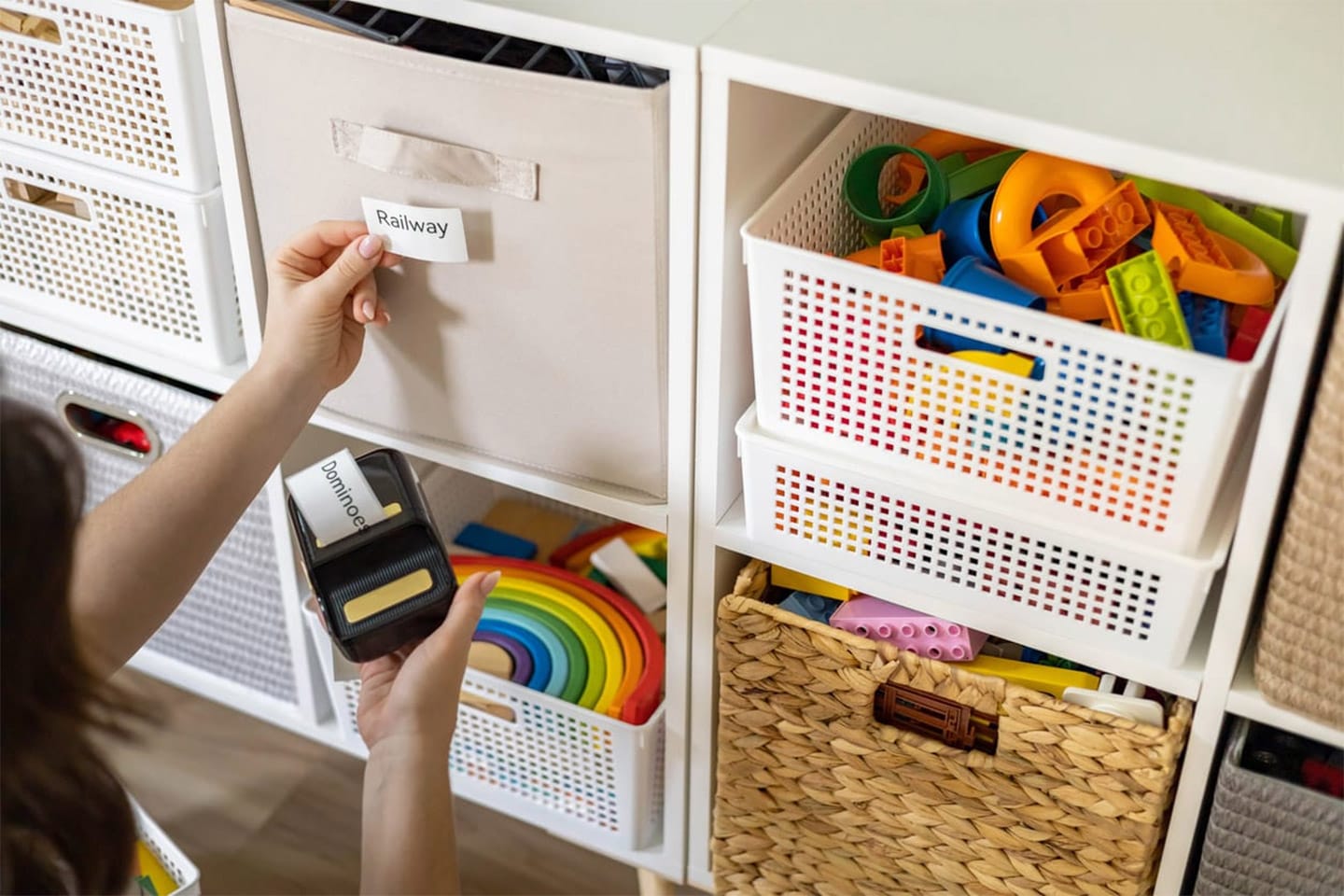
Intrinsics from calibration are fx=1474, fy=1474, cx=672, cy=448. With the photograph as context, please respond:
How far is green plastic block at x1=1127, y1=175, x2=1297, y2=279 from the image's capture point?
1015mm

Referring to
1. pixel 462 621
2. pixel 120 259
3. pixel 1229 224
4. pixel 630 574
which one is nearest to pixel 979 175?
pixel 1229 224

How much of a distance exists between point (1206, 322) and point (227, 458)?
70 cm

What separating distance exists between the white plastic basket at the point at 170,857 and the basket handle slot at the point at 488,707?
0.27 m

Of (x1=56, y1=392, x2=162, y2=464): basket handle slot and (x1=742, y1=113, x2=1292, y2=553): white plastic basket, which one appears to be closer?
(x1=742, y1=113, x2=1292, y2=553): white plastic basket

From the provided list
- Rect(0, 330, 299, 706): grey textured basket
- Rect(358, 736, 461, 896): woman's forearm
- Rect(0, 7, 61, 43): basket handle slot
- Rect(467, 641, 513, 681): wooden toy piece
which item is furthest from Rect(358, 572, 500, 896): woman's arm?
Rect(0, 7, 61, 43): basket handle slot

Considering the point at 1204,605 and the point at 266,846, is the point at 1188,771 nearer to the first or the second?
the point at 1204,605

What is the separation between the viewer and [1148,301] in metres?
0.94

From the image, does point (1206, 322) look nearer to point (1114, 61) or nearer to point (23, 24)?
point (1114, 61)

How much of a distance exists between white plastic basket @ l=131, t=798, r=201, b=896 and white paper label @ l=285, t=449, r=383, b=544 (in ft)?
1.20

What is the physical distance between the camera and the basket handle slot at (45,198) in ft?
4.24

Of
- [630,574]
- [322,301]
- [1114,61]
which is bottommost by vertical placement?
[630,574]

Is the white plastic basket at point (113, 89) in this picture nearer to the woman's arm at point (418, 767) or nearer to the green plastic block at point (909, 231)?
the woman's arm at point (418, 767)

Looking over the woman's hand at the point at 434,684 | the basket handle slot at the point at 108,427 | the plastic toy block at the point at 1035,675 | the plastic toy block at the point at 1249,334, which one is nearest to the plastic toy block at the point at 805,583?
the plastic toy block at the point at 1035,675

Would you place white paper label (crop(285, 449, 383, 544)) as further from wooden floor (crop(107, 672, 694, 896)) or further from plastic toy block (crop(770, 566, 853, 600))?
wooden floor (crop(107, 672, 694, 896))
